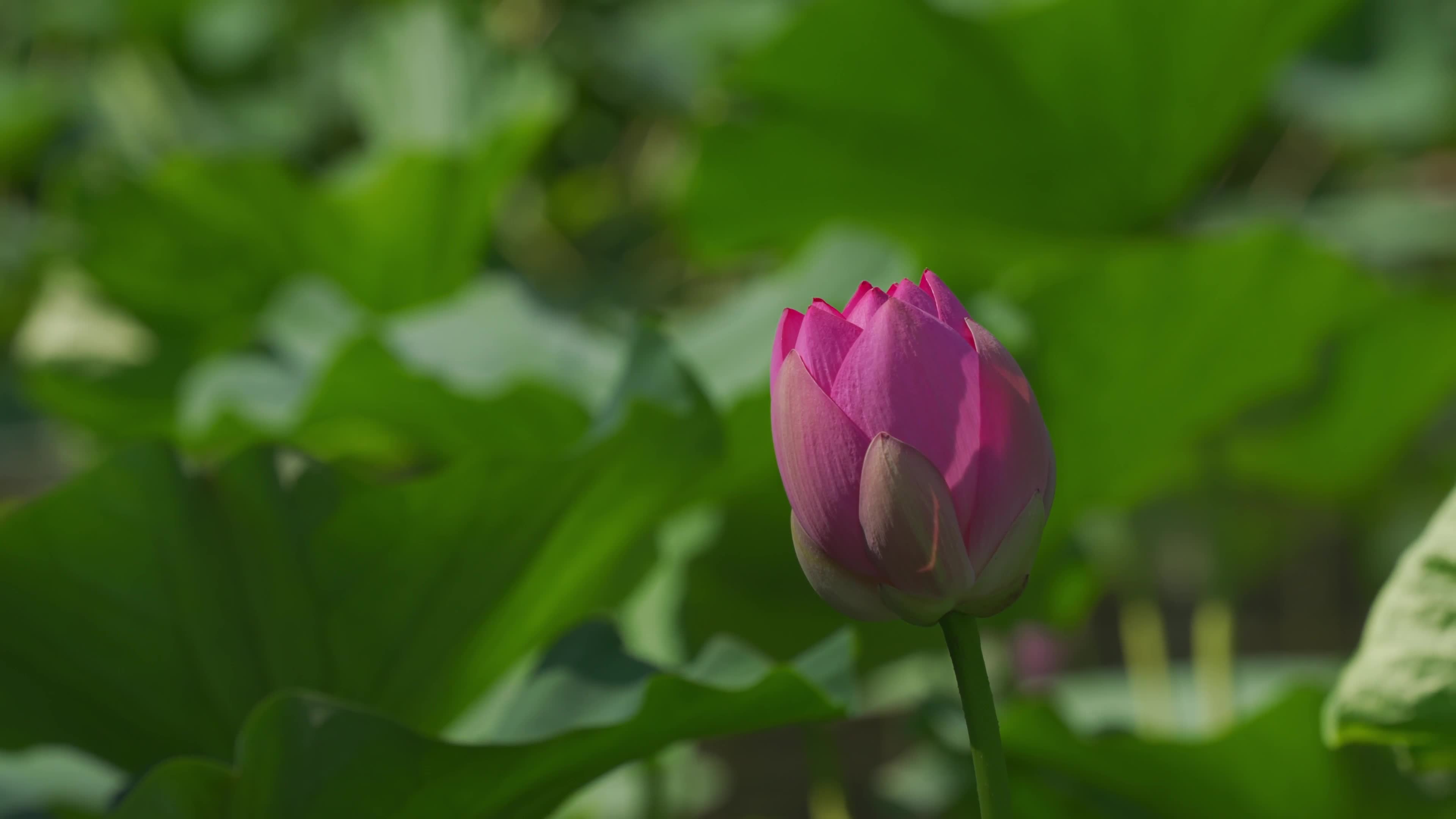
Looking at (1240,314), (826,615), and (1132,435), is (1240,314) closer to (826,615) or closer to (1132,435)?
(1132,435)

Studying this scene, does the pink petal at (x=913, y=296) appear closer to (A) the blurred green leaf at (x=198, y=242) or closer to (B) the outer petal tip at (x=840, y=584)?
(B) the outer petal tip at (x=840, y=584)

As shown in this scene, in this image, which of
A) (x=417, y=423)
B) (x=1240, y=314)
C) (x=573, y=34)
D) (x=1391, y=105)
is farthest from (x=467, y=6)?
(x=1391, y=105)

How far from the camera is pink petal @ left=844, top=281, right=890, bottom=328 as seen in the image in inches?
8.9

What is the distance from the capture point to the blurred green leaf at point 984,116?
68 cm

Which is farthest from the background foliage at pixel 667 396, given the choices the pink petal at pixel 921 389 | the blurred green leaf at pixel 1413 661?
the pink petal at pixel 921 389

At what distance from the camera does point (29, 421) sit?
57.8 inches

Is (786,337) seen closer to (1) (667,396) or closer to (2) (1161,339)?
(1) (667,396)

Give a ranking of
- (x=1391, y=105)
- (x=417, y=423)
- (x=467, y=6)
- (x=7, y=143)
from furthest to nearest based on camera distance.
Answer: (x=7, y=143), (x=1391, y=105), (x=467, y=6), (x=417, y=423)

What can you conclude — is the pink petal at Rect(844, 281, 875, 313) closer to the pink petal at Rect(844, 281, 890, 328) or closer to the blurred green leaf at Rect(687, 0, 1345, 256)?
the pink petal at Rect(844, 281, 890, 328)

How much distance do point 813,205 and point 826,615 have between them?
31 centimetres

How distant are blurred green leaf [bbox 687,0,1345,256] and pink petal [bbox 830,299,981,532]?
17.4 inches

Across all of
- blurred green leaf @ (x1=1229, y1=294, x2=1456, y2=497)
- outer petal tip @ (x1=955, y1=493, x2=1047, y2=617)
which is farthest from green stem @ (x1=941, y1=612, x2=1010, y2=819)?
blurred green leaf @ (x1=1229, y1=294, x2=1456, y2=497)

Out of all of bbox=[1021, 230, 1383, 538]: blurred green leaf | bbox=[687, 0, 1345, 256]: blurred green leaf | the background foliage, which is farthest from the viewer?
bbox=[687, 0, 1345, 256]: blurred green leaf

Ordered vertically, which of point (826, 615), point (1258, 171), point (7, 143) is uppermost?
point (7, 143)
